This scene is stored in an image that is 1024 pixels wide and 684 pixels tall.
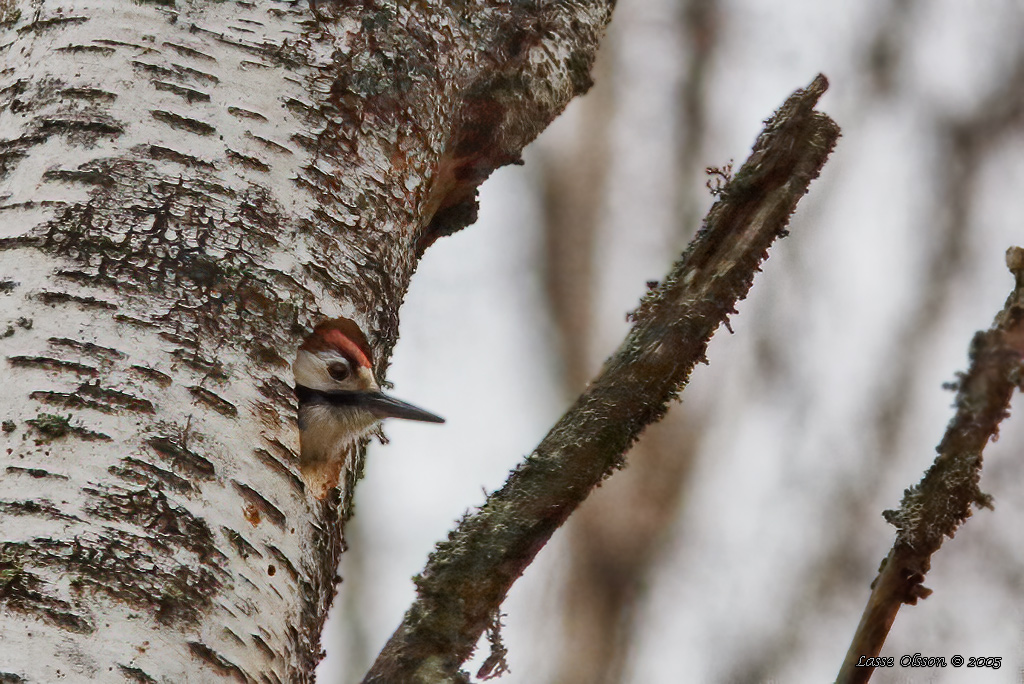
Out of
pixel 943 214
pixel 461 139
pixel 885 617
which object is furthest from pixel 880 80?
pixel 885 617

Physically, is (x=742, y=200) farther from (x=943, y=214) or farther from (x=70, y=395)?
(x=943, y=214)

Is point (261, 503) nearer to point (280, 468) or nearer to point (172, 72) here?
point (280, 468)

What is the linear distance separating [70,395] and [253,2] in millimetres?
942

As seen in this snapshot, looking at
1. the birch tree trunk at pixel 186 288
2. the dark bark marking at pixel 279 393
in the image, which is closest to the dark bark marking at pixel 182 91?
the birch tree trunk at pixel 186 288

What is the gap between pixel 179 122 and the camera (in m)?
2.19

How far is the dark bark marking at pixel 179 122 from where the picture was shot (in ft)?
7.16

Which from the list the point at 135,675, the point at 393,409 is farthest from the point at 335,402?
the point at 135,675

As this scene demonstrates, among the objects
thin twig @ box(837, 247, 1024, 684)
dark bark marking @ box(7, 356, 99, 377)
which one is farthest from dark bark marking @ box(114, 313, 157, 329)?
thin twig @ box(837, 247, 1024, 684)

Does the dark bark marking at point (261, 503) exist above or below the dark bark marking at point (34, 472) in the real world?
above

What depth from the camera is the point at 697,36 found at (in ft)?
27.8

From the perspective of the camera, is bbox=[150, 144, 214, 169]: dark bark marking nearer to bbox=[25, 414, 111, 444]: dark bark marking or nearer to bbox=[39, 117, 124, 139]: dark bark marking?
bbox=[39, 117, 124, 139]: dark bark marking

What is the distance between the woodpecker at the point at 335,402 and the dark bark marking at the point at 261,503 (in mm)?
149

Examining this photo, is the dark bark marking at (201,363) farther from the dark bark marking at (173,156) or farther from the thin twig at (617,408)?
the thin twig at (617,408)

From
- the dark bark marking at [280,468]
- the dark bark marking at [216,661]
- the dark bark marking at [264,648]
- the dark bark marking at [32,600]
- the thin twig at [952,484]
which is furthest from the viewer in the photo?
the dark bark marking at [280,468]
